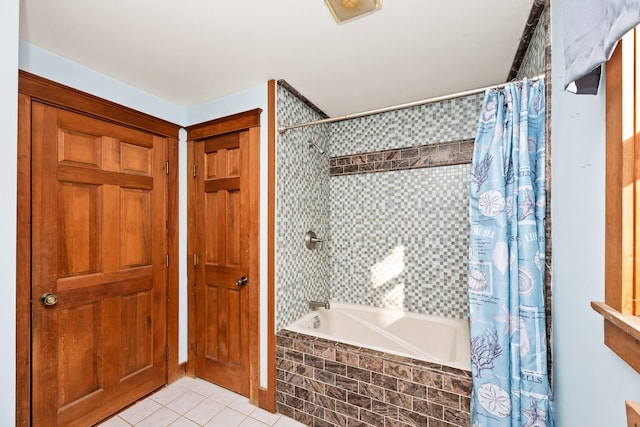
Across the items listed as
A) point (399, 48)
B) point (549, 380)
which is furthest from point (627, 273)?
point (399, 48)

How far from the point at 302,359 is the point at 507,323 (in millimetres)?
1258

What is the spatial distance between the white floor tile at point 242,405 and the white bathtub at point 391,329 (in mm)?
637

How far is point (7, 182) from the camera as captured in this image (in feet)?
3.17

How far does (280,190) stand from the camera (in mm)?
2018

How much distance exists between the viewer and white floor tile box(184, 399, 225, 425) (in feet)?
6.05

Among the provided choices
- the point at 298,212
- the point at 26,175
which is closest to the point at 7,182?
the point at 26,175

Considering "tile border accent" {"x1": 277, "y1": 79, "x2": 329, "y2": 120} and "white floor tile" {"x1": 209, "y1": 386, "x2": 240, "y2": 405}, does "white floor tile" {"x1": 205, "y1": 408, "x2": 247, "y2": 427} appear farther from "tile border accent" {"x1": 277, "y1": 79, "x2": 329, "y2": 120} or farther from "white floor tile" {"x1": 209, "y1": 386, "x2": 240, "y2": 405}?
"tile border accent" {"x1": 277, "y1": 79, "x2": 329, "y2": 120}

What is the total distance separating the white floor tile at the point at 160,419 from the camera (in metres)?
1.80

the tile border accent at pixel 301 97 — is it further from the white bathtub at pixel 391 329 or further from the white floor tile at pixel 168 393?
the white floor tile at pixel 168 393

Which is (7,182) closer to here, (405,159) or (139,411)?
(139,411)

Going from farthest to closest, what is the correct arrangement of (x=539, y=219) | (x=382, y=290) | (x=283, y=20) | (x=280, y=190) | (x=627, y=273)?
(x=382, y=290)
(x=280, y=190)
(x=283, y=20)
(x=539, y=219)
(x=627, y=273)

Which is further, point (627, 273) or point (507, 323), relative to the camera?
point (507, 323)

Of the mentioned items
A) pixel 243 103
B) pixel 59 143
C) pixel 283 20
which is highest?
pixel 283 20

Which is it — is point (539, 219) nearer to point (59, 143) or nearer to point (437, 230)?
point (437, 230)
